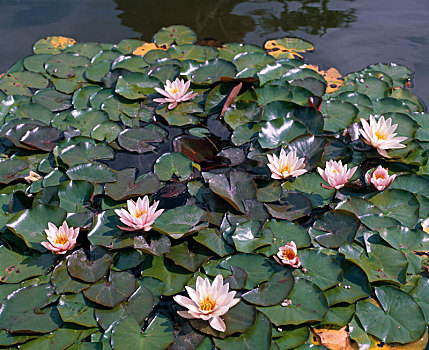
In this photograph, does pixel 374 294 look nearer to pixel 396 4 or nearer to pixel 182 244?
pixel 182 244

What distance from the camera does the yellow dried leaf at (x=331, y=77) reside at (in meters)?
4.10

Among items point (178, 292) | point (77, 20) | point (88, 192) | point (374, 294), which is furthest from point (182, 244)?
point (77, 20)

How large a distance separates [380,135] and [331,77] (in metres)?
1.32

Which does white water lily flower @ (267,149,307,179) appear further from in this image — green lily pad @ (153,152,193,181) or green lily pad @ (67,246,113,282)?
green lily pad @ (67,246,113,282)

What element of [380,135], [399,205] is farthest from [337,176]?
[380,135]

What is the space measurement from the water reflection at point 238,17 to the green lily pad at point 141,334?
12.4 ft

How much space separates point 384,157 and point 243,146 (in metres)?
1.19

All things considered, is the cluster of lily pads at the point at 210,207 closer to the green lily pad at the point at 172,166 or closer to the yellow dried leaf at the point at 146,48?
the green lily pad at the point at 172,166

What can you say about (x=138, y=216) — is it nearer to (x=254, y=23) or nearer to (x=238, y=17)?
(x=254, y=23)

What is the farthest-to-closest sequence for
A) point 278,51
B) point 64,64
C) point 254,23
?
point 254,23 → point 278,51 → point 64,64

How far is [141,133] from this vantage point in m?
3.51

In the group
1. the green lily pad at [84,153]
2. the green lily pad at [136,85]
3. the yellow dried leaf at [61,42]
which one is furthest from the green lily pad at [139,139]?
the yellow dried leaf at [61,42]

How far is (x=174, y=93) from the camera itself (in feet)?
12.0

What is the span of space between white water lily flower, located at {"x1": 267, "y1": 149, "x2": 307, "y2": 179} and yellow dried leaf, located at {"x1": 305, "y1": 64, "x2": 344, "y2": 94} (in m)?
1.48
